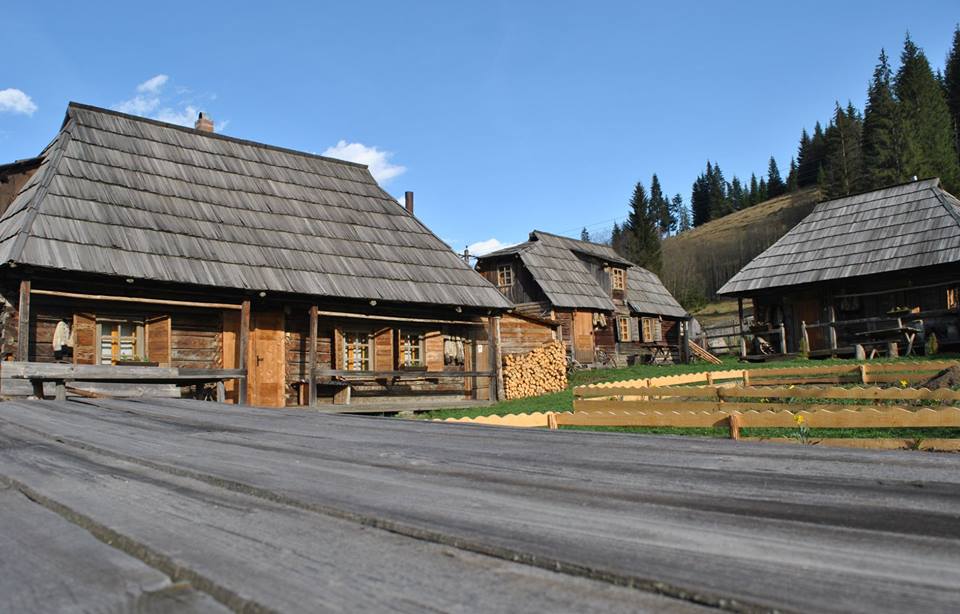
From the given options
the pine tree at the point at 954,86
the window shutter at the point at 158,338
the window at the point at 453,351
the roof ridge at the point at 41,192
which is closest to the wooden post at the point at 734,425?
the roof ridge at the point at 41,192

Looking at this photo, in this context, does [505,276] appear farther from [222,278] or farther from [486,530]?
[486,530]

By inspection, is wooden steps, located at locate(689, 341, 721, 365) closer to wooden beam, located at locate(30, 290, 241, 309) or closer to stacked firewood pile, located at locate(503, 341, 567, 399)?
stacked firewood pile, located at locate(503, 341, 567, 399)

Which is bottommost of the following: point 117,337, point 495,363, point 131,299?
point 495,363

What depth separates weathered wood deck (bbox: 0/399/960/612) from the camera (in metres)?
1.29

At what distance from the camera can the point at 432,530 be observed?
1.69 metres

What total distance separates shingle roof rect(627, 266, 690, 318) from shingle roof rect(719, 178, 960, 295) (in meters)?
13.0

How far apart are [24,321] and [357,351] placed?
24.7ft

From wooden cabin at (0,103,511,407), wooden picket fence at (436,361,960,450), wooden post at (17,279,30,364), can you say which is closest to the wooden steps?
wooden cabin at (0,103,511,407)

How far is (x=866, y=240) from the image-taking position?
2691cm

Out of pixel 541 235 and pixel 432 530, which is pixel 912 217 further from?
pixel 432 530

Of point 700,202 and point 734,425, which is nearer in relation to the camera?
point 734,425

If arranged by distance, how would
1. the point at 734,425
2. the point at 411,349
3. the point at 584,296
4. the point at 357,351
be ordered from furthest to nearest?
the point at 584,296 → the point at 411,349 → the point at 357,351 → the point at 734,425

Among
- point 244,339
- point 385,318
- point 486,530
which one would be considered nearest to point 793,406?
point 486,530

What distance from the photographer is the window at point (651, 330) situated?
43250 mm
